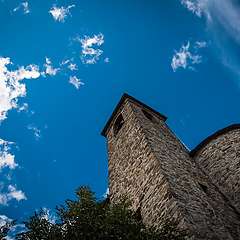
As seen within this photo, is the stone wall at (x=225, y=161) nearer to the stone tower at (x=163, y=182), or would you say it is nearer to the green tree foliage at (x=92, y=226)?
the stone tower at (x=163, y=182)

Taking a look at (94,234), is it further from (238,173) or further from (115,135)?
(115,135)

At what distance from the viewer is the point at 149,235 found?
831 cm

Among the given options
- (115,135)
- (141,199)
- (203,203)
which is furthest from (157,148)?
(115,135)

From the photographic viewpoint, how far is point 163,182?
11.1m

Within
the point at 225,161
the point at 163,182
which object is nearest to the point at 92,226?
the point at 163,182

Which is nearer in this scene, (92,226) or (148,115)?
(92,226)

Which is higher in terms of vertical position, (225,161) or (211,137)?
(211,137)

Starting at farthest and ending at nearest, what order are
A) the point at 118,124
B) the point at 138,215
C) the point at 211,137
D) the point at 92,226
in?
the point at 118,124, the point at 211,137, the point at 138,215, the point at 92,226

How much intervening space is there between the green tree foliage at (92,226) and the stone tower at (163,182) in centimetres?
118

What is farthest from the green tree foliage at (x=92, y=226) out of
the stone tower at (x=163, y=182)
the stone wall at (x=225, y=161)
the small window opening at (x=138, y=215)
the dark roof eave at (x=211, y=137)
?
the dark roof eave at (x=211, y=137)

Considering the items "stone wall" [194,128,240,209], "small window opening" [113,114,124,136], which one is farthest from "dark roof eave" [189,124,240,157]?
"small window opening" [113,114,124,136]

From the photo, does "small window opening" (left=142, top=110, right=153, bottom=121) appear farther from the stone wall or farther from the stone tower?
the stone wall

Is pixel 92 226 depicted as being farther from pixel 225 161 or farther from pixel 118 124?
pixel 118 124

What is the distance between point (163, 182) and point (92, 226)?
3325 mm
